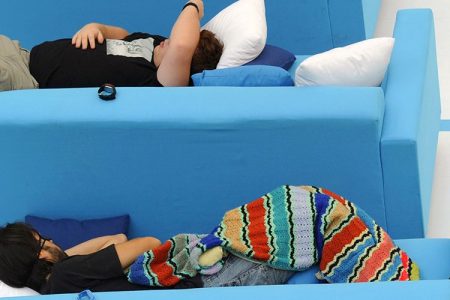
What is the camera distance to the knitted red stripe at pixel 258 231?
8.40 feet

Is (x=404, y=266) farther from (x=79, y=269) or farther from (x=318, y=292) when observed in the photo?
(x=79, y=269)

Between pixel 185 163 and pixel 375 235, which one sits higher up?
pixel 185 163

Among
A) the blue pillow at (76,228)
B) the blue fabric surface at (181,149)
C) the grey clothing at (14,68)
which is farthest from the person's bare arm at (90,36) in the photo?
the blue pillow at (76,228)

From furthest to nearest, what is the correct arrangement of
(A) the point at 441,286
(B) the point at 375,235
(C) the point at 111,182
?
(C) the point at 111,182
(B) the point at 375,235
(A) the point at 441,286

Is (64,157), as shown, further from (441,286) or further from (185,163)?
(441,286)

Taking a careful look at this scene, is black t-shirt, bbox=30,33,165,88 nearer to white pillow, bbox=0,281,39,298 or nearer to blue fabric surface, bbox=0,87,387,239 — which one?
blue fabric surface, bbox=0,87,387,239

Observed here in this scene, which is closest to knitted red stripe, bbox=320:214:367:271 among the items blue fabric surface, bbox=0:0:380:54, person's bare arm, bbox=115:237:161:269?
person's bare arm, bbox=115:237:161:269

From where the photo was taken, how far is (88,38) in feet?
11.6

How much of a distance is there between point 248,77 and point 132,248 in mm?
694

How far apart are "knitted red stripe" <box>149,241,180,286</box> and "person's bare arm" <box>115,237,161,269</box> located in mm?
85

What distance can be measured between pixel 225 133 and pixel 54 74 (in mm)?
854

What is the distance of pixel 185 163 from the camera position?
2938mm

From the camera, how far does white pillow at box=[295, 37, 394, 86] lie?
292cm

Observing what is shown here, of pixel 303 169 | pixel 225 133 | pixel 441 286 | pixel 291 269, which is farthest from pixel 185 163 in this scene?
pixel 441 286
